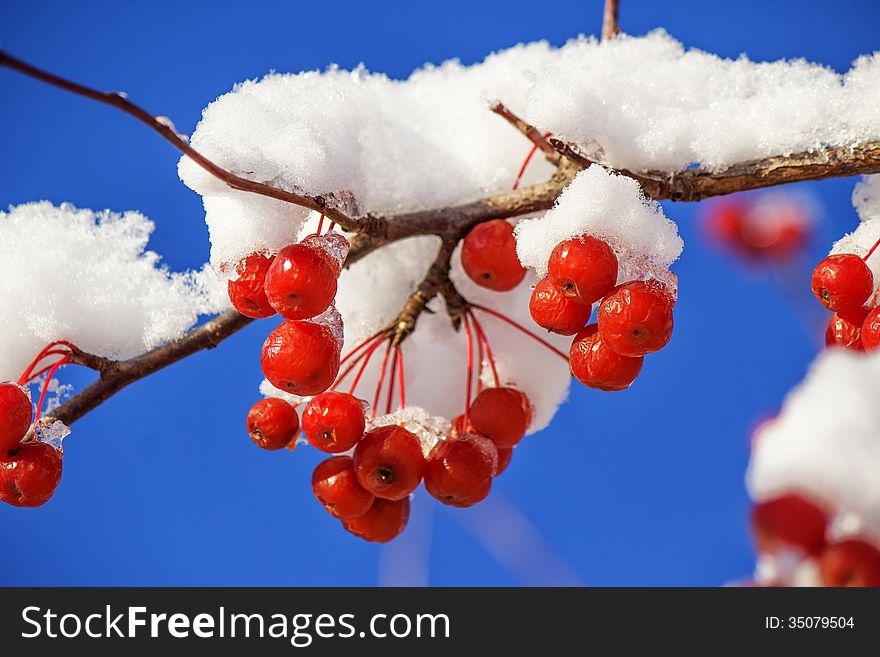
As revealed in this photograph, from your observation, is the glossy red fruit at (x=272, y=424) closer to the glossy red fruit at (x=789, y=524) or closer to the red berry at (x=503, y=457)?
the red berry at (x=503, y=457)

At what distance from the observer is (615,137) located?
1.33 m

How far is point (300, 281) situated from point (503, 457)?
0.54 metres

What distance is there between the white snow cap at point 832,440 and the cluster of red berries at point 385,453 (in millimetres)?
624

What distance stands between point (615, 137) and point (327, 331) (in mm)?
522

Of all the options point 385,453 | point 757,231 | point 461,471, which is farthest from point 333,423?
point 757,231

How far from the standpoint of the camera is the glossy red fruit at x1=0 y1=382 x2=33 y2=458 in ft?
3.90

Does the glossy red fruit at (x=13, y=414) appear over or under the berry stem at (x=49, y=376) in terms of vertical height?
under

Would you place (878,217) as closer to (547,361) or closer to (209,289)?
(547,361)

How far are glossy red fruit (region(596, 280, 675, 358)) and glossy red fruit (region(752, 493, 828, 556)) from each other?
0.26 meters

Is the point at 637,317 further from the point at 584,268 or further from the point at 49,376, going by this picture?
the point at 49,376

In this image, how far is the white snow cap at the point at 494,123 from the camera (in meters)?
1.20

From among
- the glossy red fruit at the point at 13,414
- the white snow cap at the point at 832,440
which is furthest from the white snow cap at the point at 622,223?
the glossy red fruit at the point at 13,414
